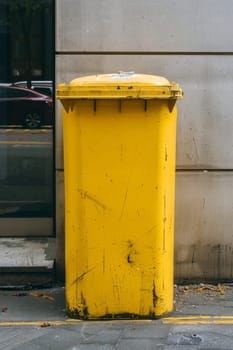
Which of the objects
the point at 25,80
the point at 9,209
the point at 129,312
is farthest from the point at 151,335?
the point at 25,80

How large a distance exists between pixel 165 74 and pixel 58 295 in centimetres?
233

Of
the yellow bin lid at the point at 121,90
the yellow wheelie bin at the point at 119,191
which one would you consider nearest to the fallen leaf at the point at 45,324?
the yellow wheelie bin at the point at 119,191

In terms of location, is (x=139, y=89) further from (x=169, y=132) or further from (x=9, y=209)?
(x=9, y=209)

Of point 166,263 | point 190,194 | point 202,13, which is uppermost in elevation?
point 202,13

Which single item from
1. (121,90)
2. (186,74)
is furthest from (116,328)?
(186,74)

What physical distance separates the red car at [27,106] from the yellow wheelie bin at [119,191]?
2.02 m

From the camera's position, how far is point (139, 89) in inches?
190

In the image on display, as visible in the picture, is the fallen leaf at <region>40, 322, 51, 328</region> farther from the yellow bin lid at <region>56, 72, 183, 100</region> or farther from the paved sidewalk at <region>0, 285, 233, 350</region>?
the yellow bin lid at <region>56, 72, 183, 100</region>

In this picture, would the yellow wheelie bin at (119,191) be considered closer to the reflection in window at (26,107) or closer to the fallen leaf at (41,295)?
the fallen leaf at (41,295)

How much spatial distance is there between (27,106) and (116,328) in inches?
120

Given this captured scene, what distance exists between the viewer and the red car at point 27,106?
7.02 m

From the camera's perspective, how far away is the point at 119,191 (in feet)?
16.3

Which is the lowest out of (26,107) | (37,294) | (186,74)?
(37,294)

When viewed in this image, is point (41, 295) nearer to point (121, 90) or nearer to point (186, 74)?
point (121, 90)
